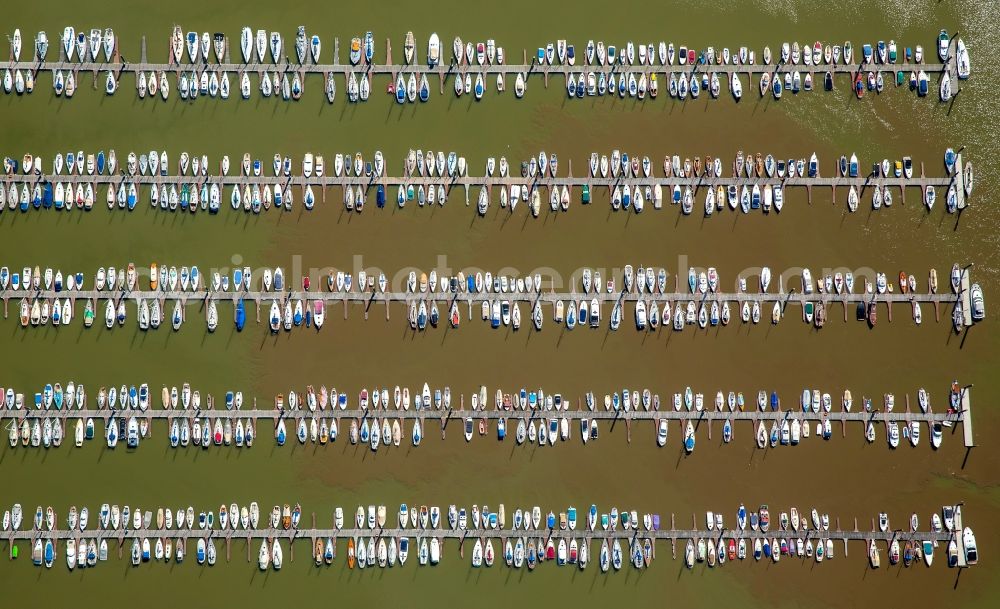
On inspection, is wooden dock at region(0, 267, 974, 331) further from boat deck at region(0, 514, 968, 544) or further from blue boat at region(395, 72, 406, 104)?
boat deck at region(0, 514, 968, 544)

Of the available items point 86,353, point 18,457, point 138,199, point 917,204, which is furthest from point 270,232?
point 917,204

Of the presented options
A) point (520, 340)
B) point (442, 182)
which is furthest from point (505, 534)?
point (442, 182)

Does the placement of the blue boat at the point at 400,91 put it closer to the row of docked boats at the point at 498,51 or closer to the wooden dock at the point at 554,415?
the row of docked boats at the point at 498,51

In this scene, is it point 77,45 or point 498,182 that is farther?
point 498,182

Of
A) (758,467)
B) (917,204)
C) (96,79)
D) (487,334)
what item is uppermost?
(96,79)

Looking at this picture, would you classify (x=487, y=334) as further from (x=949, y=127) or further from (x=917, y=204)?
(x=949, y=127)

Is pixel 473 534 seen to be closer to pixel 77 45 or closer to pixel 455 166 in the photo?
pixel 455 166

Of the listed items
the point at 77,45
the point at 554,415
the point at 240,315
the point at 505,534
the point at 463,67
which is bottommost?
the point at 505,534
